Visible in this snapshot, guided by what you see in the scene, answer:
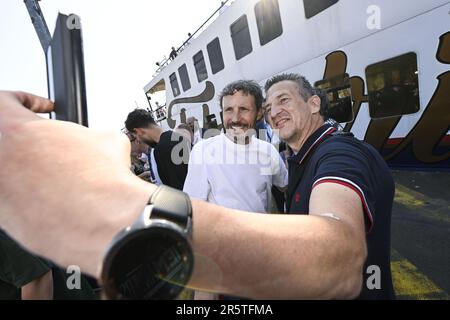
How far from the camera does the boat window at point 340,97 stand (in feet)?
18.8

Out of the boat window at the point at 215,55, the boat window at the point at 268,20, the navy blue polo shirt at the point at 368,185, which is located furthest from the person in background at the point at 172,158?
the boat window at the point at 215,55

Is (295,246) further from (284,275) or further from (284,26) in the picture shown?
(284,26)

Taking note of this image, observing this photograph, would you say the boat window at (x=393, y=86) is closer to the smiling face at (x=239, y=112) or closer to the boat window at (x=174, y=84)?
the smiling face at (x=239, y=112)

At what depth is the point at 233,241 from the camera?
433mm

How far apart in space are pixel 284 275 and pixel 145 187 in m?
0.28

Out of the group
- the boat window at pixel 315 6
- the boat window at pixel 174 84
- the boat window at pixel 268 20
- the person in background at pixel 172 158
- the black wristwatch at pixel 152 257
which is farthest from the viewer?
the boat window at pixel 174 84

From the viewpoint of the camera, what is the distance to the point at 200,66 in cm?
1141

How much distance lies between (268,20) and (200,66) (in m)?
→ 4.55

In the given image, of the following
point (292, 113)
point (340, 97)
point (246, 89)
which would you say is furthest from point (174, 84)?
point (292, 113)

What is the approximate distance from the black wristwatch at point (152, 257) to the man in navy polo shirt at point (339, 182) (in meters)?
0.28

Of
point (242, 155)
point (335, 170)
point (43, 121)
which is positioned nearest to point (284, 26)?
point (242, 155)

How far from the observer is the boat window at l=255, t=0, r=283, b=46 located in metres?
7.22

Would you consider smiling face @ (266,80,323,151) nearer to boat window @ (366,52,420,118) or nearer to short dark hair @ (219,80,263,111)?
short dark hair @ (219,80,263,111)

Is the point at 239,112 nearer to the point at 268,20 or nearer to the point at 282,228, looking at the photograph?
the point at 282,228
